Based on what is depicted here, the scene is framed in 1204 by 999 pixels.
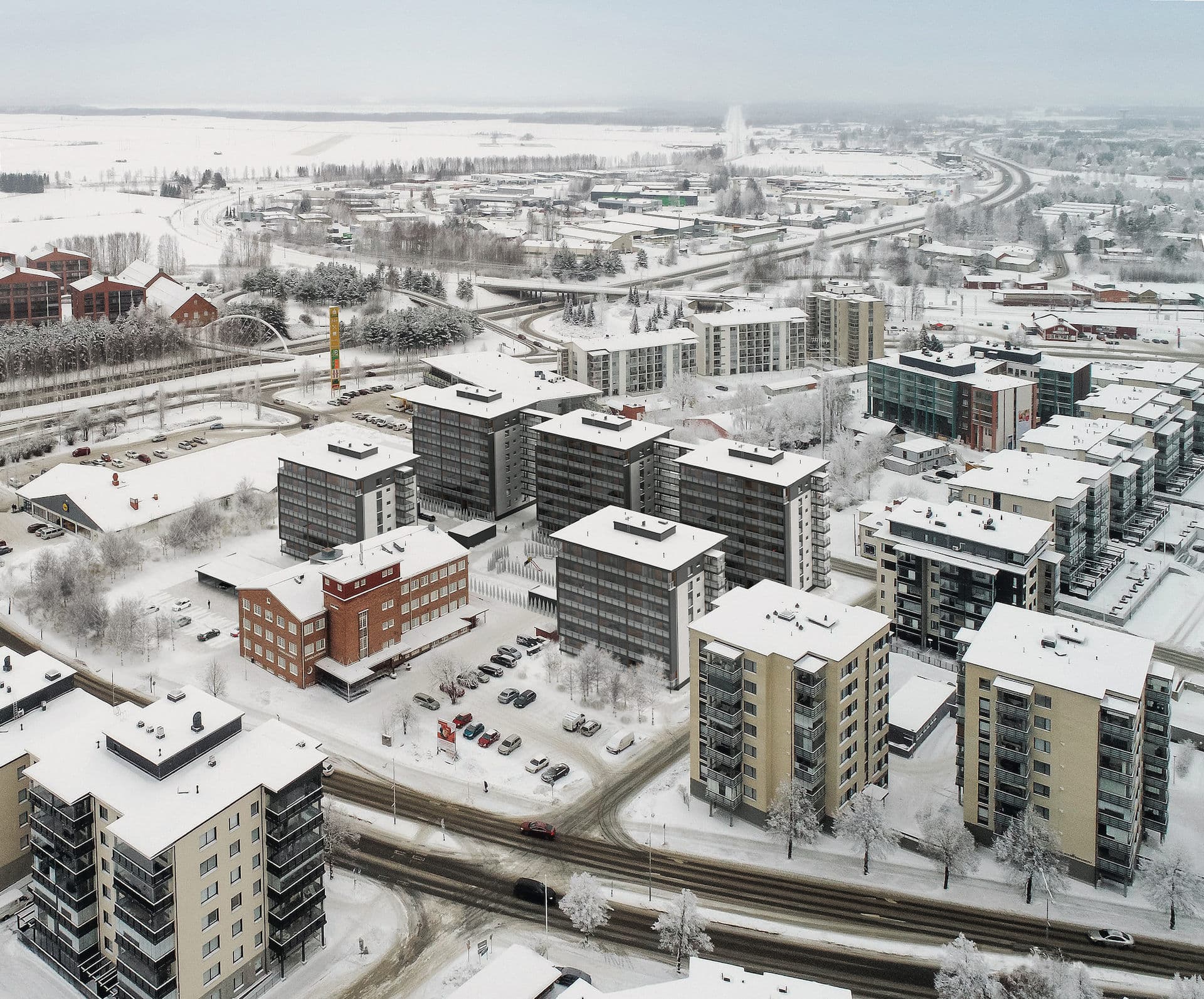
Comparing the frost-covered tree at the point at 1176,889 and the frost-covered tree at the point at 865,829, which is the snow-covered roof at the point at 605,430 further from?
the frost-covered tree at the point at 1176,889

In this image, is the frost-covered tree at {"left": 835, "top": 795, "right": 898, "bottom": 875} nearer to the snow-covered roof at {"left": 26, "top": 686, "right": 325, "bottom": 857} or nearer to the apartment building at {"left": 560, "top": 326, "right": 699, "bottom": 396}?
the snow-covered roof at {"left": 26, "top": 686, "right": 325, "bottom": 857}

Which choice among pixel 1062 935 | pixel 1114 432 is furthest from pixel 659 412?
pixel 1062 935

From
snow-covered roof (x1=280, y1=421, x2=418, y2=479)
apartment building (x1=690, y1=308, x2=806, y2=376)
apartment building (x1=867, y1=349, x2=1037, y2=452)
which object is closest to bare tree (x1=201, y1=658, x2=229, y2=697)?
snow-covered roof (x1=280, y1=421, x2=418, y2=479)

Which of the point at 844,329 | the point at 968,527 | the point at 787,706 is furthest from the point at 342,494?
the point at 844,329

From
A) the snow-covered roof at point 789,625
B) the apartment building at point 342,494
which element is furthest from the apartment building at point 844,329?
the snow-covered roof at point 789,625

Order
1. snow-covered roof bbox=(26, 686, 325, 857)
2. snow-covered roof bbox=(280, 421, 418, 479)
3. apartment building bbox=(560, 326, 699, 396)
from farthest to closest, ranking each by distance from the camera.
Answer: apartment building bbox=(560, 326, 699, 396) → snow-covered roof bbox=(280, 421, 418, 479) → snow-covered roof bbox=(26, 686, 325, 857)

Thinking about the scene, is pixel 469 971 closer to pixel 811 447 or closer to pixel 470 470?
pixel 470 470

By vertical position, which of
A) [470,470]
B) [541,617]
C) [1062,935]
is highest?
[470,470]
